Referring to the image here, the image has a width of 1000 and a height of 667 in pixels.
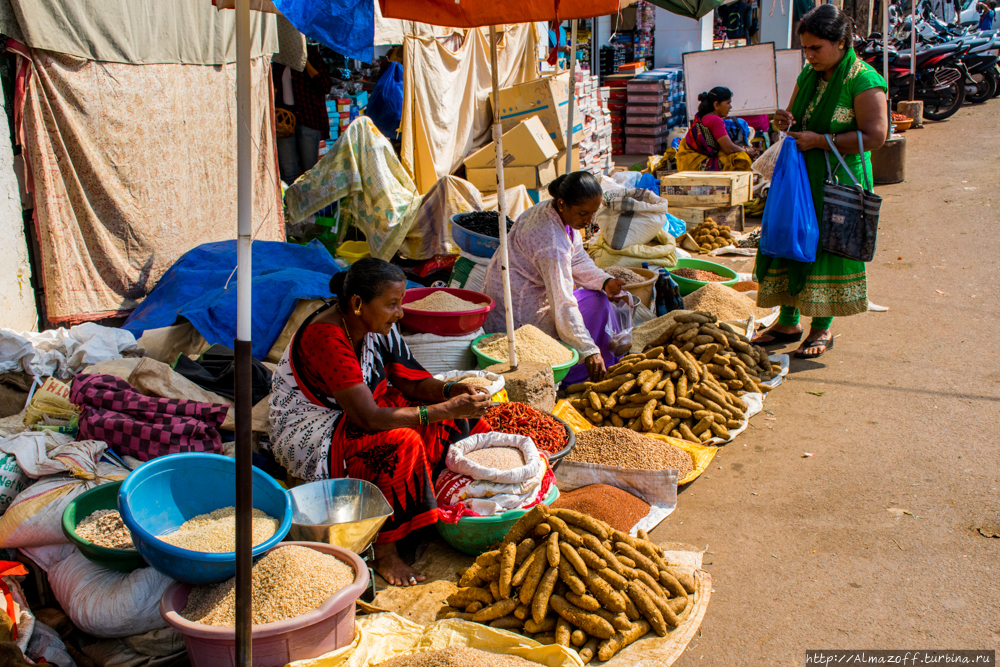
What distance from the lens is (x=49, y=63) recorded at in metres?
4.07

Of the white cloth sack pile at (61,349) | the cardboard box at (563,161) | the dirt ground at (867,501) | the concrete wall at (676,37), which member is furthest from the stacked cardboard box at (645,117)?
the white cloth sack pile at (61,349)

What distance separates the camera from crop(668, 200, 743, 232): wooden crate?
25.8 feet

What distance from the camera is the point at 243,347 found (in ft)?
5.57

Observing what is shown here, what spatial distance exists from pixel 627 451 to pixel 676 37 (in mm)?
11683

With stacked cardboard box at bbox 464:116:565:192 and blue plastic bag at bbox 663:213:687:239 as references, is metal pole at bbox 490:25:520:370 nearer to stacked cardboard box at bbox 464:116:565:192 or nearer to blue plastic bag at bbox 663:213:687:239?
stacked cardboard box at bbox 464:116:565:192

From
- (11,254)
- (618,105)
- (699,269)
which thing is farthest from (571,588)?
(618,105)

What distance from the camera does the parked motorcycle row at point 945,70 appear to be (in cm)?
1368

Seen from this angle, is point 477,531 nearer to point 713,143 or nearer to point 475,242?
point 475,242

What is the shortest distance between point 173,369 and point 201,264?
125 cm

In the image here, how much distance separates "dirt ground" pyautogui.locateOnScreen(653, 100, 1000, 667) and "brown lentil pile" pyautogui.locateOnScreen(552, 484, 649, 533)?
0.47 ft

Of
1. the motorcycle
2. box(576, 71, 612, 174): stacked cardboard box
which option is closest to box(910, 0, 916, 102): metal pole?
the motorcycle

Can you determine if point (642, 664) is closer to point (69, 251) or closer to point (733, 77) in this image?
point (69, 251)

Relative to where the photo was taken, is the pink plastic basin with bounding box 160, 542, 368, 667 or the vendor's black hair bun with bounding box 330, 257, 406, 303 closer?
the pink plastic basin with bounding box 160, 542, 368, 667

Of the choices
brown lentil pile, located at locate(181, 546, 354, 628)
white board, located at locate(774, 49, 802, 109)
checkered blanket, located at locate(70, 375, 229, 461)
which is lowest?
brown lentil pile, located at locate(181, 546, 354, 628)
